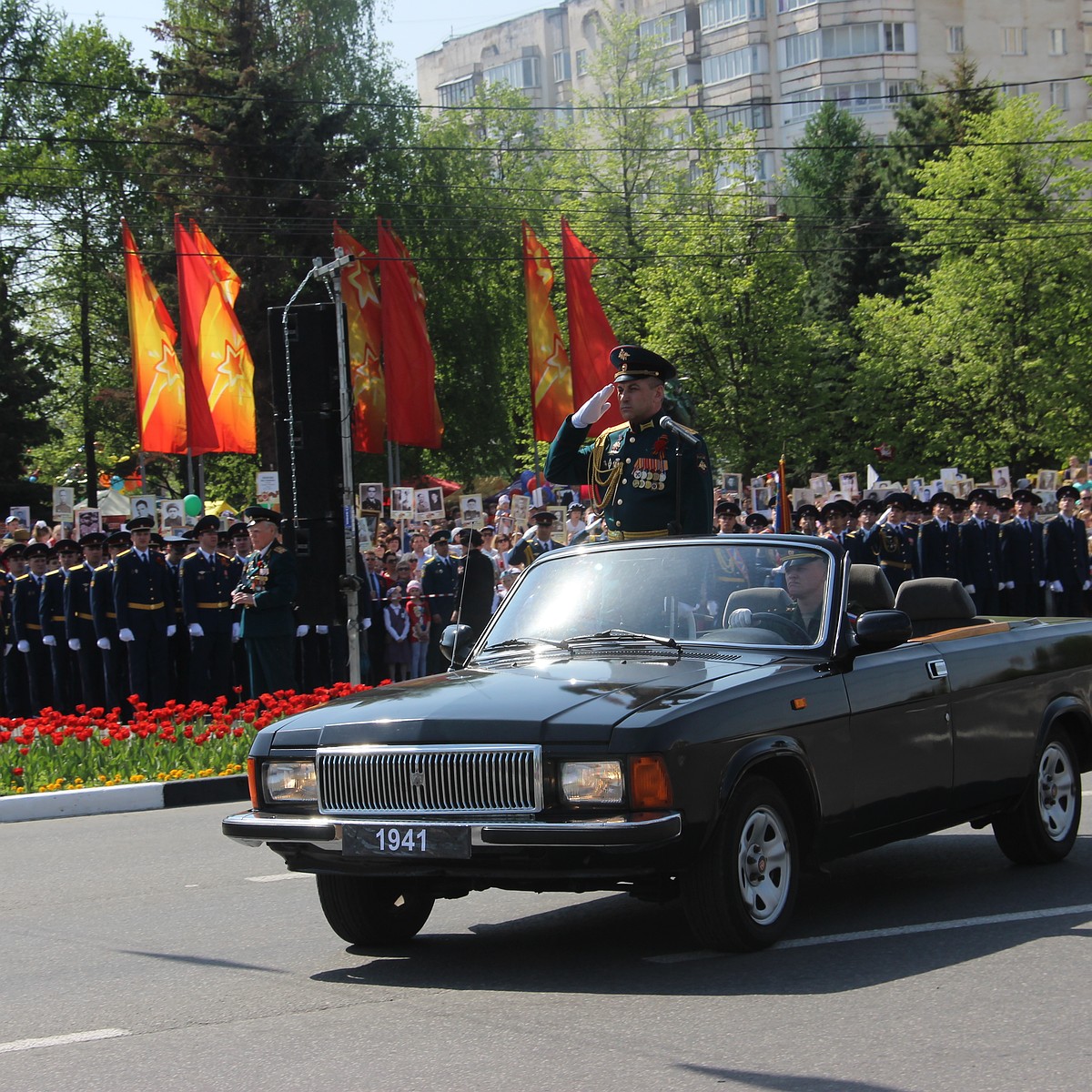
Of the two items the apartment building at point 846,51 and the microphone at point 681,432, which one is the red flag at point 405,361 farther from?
the apartment building at point 846,51

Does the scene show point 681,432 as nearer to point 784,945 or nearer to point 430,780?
point 784,945

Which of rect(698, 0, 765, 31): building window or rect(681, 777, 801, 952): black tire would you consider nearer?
rect(681, 777, 801, 952): black tire

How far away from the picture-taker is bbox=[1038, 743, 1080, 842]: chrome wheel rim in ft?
27.2

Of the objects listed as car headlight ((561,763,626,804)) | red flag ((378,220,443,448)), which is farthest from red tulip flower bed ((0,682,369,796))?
red flag ((378,220,443,448))

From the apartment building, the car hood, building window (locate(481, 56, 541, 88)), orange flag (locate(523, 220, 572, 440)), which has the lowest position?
the car hood

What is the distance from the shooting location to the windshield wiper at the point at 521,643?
23.8ft

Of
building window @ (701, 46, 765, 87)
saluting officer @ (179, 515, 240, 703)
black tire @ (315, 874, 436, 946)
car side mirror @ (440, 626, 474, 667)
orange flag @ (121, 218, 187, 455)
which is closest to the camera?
black tire @ (315, 874, 436, 946)

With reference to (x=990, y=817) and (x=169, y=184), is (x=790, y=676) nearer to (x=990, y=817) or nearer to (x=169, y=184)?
(x=990, y=817)

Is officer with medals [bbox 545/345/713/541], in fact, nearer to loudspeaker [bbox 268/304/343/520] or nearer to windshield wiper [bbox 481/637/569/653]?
windshield wiper [bbox 481/637/569/653]

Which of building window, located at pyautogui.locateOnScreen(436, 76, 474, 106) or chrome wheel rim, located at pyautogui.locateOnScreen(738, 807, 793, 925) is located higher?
building window, located at pyautogui.locateOnScreen(436, 76, 474, 106)

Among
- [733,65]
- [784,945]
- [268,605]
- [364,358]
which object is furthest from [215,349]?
[733,65]

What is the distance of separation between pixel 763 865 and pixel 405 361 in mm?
26489

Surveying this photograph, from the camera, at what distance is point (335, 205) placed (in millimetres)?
48656

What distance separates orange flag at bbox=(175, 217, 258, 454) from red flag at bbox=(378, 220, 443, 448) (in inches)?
144
